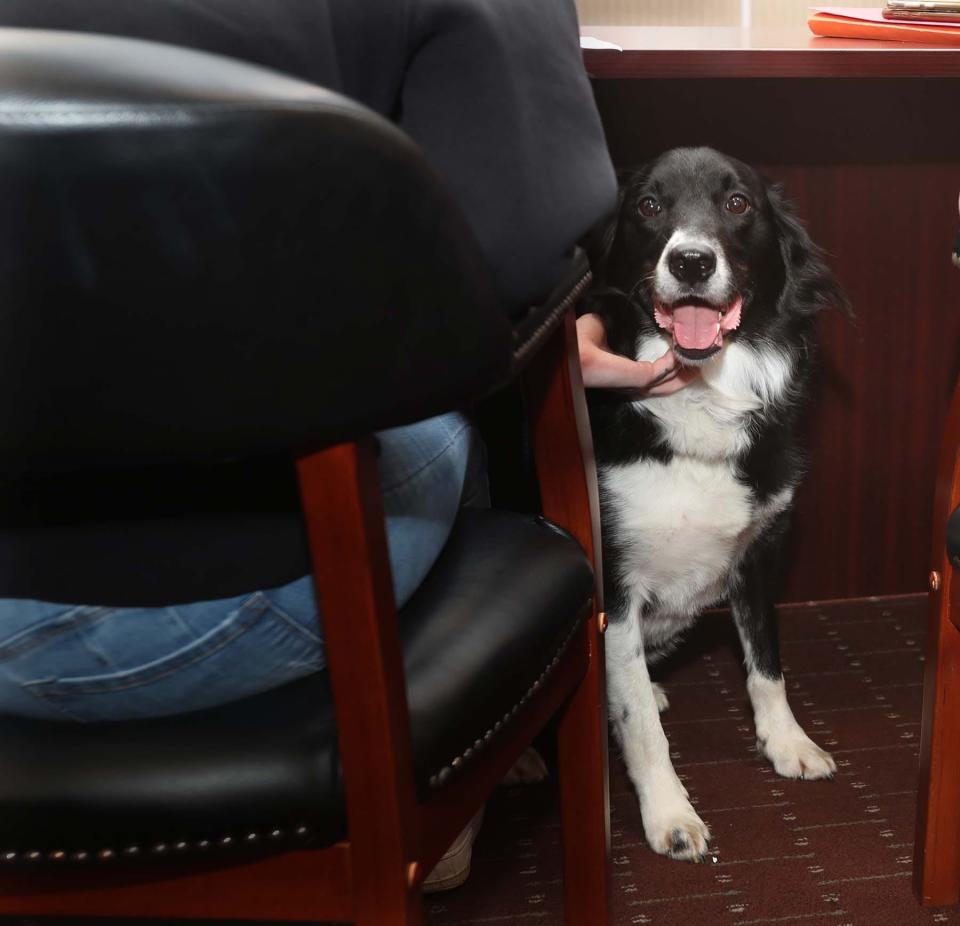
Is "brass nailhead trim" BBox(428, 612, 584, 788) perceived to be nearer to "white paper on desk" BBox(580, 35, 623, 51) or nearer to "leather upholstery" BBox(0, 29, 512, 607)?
"leather upholstery" BBox(0, 29, 512, 607)

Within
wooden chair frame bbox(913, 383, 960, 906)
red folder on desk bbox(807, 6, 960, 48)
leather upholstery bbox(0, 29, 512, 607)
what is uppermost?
leather upholstery bbox(0, 29, 512, 607)

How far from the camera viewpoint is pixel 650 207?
1592mm

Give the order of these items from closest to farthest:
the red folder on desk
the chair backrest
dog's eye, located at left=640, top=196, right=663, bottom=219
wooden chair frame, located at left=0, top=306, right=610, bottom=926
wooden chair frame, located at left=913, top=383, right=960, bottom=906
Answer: the chair backrest → wooden chair frame, located at left=0, top=306, right=610, bottom=926 → wooden chair frame, located at left=913, top=383, right=960, bottom=906 → the red folder on desk → dog's eye, located at left=640, top=196, right=663, bottom=219

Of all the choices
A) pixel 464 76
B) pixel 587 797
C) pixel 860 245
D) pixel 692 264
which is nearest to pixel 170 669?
pixel 464 76

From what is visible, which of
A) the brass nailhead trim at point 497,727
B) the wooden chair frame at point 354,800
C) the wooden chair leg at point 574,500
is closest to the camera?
the wooden chair frame at point 354,800

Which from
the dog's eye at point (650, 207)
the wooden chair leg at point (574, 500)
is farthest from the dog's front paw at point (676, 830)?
the dog's eye at point (650, 207)

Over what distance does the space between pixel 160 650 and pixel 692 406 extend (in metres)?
1.03

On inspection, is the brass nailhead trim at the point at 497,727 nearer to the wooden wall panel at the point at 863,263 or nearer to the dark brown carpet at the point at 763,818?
the dark brown carpet at the point at 763,818

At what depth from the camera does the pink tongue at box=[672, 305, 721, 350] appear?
1549mm

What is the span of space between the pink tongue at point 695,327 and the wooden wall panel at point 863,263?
33 cm

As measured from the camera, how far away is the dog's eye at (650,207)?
1589 mm

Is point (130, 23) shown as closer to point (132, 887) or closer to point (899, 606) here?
point (132, 887)

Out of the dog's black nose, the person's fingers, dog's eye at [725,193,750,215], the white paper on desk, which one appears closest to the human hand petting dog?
the person's fingers

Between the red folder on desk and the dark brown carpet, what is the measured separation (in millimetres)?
925
